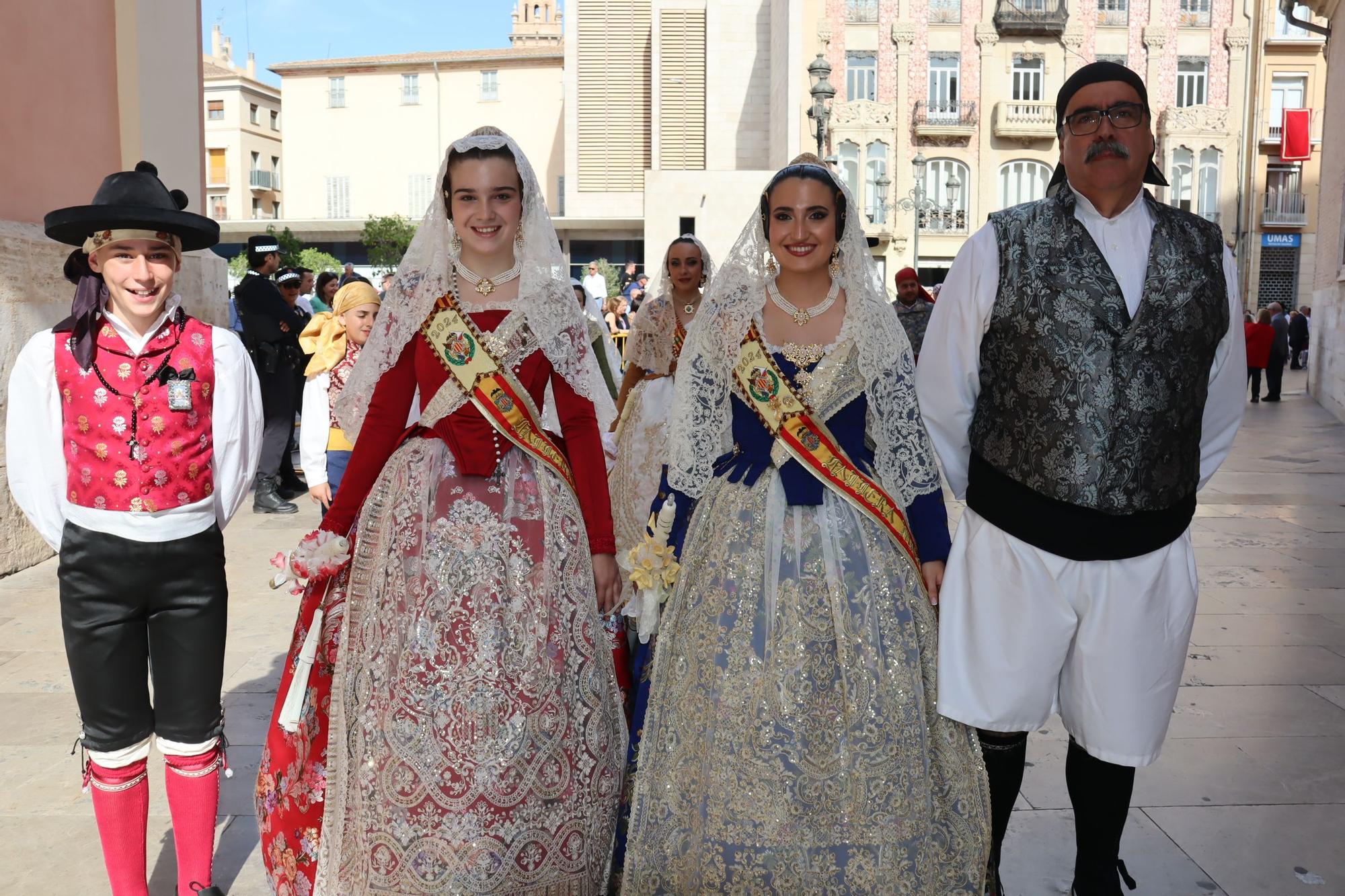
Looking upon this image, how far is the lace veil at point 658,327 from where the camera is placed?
5812 millimetres

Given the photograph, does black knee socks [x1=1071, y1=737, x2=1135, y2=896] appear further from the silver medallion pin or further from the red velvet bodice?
the silver medallion pin

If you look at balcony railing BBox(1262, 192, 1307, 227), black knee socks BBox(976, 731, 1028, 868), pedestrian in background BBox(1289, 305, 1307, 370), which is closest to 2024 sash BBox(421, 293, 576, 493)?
black knee socks BBox(976, 731, 1028, 868)

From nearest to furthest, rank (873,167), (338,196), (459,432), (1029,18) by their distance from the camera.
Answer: (459,432)
(1029,18)
(873,167)
(338,196)

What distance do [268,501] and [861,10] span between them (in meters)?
28.7

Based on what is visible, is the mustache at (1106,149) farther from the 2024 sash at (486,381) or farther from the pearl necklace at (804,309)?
the 2024 sash at (486,381)

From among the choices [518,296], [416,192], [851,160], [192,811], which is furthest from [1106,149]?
[416,192]

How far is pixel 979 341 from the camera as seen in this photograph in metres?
2.77

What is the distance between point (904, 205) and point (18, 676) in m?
25.6

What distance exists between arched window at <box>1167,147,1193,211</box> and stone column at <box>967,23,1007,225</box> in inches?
211

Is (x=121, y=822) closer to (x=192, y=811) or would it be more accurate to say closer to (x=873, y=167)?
(x=192, y=811)

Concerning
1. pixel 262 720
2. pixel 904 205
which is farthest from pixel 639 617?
pixel 904 205

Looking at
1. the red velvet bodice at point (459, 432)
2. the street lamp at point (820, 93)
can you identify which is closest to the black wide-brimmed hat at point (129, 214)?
the red velvet bodice at point (459, 432)

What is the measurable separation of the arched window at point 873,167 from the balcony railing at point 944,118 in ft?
3.73

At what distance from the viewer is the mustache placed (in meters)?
2.63
